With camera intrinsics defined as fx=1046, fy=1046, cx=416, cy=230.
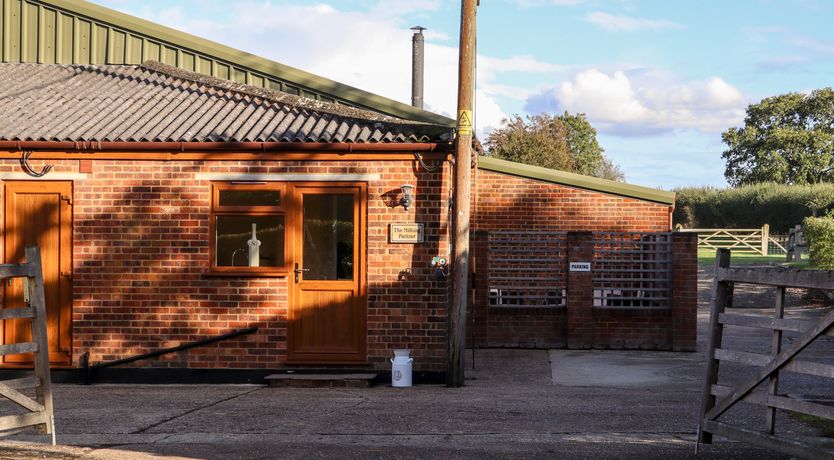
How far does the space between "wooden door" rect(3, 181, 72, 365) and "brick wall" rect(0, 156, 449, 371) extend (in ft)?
0.48

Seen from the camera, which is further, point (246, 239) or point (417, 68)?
point (417, 68)

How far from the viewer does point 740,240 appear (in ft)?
148

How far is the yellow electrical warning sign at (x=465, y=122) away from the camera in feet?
39.8

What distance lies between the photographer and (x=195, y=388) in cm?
1234

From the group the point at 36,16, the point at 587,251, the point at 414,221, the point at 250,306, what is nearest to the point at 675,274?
the point at 587,251

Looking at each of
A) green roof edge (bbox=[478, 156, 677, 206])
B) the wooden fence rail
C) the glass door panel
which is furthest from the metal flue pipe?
the wooden fence rail

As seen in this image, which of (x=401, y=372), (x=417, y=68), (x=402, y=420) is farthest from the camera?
(x=417, y=68)

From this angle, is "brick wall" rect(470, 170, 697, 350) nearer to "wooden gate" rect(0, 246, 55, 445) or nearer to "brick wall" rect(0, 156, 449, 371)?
"brick wall" rect(0, 156, 449, 371)

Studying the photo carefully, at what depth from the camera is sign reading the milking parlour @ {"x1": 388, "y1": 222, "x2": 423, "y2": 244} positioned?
1257 cm

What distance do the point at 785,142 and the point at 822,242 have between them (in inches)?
1875

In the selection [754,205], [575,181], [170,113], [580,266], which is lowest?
[580,266]

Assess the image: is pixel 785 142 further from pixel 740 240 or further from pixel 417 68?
pixel 417 68

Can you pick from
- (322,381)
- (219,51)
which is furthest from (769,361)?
(219,51)

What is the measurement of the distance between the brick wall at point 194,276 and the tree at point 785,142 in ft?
196
